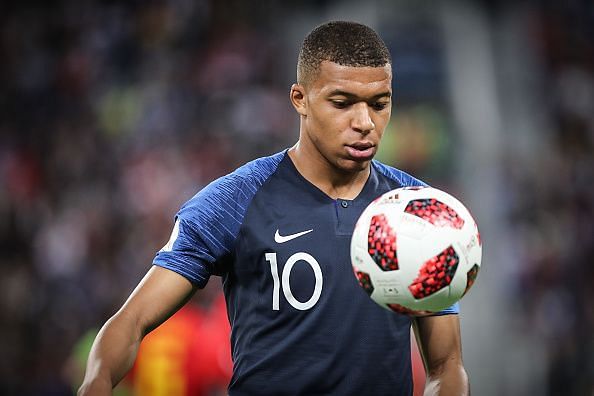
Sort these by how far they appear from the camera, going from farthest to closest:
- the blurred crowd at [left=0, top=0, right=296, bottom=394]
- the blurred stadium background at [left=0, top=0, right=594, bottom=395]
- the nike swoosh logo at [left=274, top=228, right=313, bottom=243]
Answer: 1. the blurred crowd at [left=0, top=0, right=296, bottom=394]
2. the blurred stadium background at [left=0, top=0, right=594, bottom=395]
3. the nike swoosh logo at [left=274, top=228, right=313, bottom=243]

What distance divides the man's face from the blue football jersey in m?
0.25

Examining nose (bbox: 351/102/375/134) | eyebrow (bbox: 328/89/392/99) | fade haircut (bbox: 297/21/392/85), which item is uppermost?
fade haircut (bbox: 297/21/392/85)

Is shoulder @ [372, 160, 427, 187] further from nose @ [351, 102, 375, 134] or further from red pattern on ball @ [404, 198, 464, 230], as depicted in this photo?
red pattern on ball @ [404, 198, 464, 230]

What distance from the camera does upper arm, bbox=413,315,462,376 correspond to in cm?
388

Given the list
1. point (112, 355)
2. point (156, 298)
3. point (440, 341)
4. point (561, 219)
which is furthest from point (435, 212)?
point (561, 219)

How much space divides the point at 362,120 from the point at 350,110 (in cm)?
8

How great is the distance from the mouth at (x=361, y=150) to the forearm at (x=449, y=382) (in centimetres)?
83

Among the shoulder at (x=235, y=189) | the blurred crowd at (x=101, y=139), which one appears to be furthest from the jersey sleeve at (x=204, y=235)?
the blurred crowd at (x=101, y=139)

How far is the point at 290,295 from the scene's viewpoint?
3744mm

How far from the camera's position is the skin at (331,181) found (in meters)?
3.55

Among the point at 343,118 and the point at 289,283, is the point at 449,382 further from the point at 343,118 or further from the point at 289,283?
the point at 343,118

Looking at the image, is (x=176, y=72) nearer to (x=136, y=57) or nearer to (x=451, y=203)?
(x=136, y=57)

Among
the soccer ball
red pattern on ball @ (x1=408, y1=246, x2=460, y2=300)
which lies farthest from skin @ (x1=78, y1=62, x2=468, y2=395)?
red pattern on ball @ (x1=408, y1=246, x2=460, y2=300)

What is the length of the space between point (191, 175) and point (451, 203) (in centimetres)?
890
